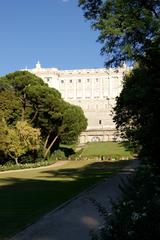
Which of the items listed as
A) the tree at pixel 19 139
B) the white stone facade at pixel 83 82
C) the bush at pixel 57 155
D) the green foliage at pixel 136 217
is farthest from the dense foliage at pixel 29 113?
the white stone facade at pixel 83 82

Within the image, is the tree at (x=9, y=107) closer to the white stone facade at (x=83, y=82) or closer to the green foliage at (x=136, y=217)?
the green foliage at (x=136, y=217)

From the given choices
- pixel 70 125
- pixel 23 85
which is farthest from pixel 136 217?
pixel 70 125

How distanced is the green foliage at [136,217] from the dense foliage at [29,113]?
46.6m

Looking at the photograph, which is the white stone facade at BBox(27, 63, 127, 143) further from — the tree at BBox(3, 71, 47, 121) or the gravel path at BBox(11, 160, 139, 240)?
the gravel path at BBox(11, 160, 139, 240)

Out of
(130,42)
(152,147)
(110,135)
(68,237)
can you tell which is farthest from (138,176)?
(110,135)

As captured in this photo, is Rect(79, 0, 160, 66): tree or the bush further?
the bush

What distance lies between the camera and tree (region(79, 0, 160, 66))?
1714cm

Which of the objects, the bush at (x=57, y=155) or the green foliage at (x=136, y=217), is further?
the bush at (x=57, y=155)

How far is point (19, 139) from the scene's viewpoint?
54.6 meters

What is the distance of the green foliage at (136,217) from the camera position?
19.4ft

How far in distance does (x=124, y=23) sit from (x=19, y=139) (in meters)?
38.4

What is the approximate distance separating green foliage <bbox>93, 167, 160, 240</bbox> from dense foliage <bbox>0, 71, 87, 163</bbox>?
4656 cm

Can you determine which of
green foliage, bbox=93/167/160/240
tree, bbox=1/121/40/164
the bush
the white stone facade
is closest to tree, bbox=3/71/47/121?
tree, bbox=1/121/40/164

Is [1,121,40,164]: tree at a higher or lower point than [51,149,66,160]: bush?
higher
